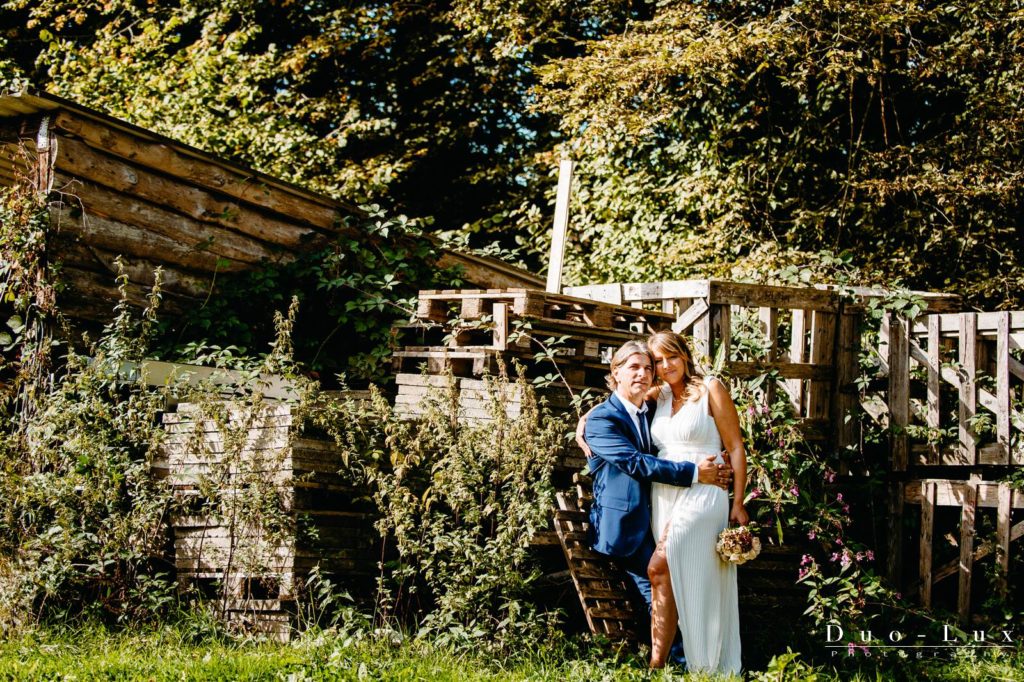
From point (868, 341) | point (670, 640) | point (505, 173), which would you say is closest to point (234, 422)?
point (670, 640)

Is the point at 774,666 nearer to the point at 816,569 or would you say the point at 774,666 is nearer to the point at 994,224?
the point at 816,569

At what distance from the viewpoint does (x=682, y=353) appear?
5797 millimetres

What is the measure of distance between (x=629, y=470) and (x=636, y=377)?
1.82 ft

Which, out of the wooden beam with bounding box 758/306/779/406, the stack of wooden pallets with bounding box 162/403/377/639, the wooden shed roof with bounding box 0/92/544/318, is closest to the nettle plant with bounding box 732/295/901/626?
the wooden beam with bounding box 758/306/779/406

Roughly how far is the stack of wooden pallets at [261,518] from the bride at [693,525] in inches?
73.7

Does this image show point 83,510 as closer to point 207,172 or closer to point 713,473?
point 207,172

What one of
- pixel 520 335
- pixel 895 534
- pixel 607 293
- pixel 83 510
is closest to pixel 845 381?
pixel 895 534

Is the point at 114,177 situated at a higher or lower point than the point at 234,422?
higher

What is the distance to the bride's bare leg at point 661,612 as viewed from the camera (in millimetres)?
5453

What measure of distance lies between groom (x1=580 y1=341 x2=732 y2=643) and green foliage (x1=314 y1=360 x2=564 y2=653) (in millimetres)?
356

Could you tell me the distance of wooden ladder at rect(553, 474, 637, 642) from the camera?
18.7 ft

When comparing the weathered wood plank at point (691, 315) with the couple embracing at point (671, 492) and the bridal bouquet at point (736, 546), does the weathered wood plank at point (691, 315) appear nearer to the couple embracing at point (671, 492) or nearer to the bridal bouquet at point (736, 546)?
the couple embracing at point (671, 492)

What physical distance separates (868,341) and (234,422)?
4748 millimetres

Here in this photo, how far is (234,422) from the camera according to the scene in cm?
629
